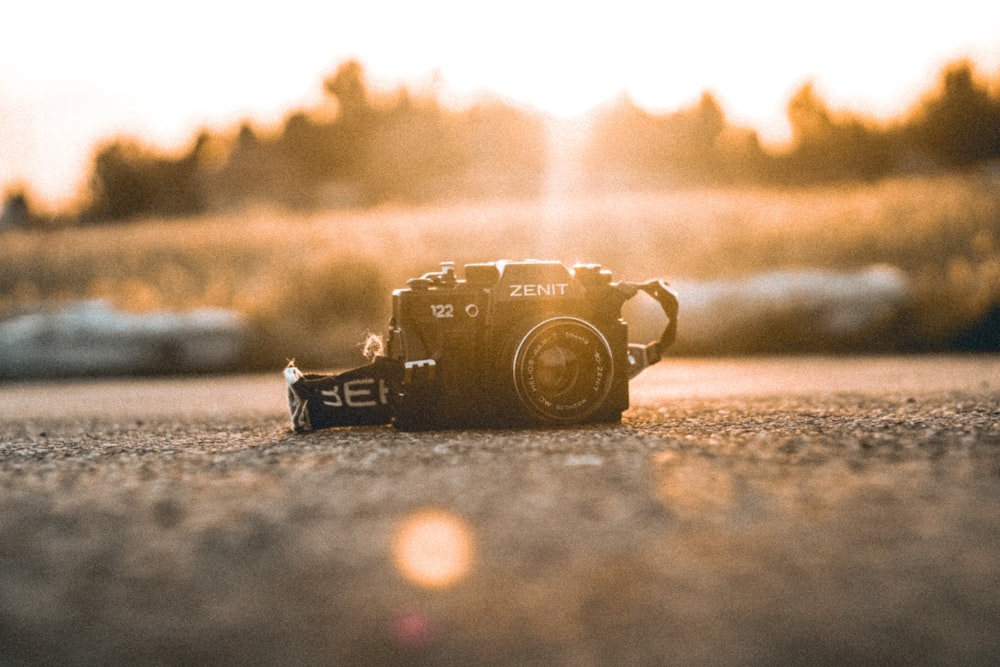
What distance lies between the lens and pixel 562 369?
427 cm

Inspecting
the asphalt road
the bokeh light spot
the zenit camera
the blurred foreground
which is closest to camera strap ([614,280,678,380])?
the zenit camera

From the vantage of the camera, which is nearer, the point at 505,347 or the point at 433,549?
the point at 433,549

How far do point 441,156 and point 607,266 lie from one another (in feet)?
87.2

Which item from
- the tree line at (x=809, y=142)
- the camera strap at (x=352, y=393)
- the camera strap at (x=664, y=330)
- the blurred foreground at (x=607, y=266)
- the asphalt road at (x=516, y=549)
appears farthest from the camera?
the tree line at (x=809, y=142)

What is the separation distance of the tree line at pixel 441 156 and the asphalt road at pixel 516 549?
106 ft

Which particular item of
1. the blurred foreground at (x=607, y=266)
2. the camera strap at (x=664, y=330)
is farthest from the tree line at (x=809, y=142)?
the camera strap at (x=664, y=330)

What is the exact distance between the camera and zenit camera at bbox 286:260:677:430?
4234 mm

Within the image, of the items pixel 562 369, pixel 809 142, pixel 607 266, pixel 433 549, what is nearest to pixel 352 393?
pixel 562 369

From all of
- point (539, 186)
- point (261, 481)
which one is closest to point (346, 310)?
point (261, 481)

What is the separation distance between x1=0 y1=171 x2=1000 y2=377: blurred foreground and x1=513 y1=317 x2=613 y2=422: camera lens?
153 cm

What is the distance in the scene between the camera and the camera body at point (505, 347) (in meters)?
4.23

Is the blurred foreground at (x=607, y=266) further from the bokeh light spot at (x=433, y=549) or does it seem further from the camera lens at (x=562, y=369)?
the bokeh light spot at (x=433, y=549)

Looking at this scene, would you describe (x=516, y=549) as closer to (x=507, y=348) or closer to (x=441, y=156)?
(x=507, y=348)

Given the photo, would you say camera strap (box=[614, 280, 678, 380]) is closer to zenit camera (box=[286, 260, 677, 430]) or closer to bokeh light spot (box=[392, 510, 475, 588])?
zenit camera (box=[286, 260, 677, 430])
